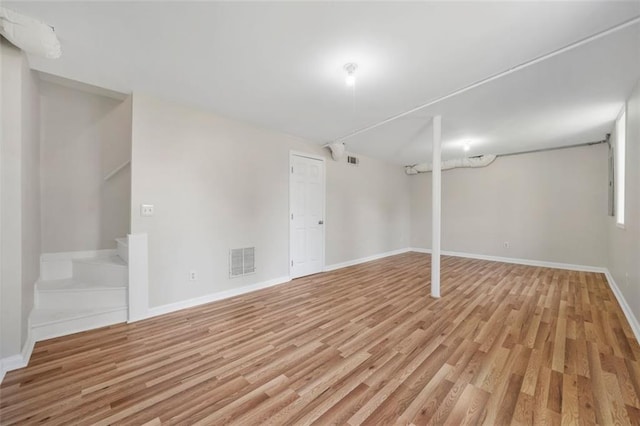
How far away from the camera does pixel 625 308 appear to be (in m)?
2.94

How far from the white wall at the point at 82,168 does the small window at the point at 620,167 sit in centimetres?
661

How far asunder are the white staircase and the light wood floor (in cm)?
16

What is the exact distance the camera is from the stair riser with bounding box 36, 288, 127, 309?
8.48ft

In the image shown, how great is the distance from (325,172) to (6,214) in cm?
413

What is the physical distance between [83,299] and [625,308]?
20.9 ft

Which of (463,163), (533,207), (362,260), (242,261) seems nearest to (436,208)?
(362,260)

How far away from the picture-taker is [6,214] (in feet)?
6.32

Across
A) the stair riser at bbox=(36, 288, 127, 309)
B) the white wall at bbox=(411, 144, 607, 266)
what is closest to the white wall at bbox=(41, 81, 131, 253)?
the stair riser at bbox=(36, 288, 127, 309)

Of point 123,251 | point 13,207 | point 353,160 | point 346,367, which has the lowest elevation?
point 346,367

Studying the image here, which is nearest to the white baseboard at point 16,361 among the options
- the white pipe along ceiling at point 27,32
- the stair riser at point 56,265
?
the stair riser at point 56,265

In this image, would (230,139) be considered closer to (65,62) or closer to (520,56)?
(65,62)

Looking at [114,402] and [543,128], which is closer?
[114,402]

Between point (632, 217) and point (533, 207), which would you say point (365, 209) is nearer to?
point (533, 207)

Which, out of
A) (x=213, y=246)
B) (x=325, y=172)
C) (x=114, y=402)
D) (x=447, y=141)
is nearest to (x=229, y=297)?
(x=213, y=246)
